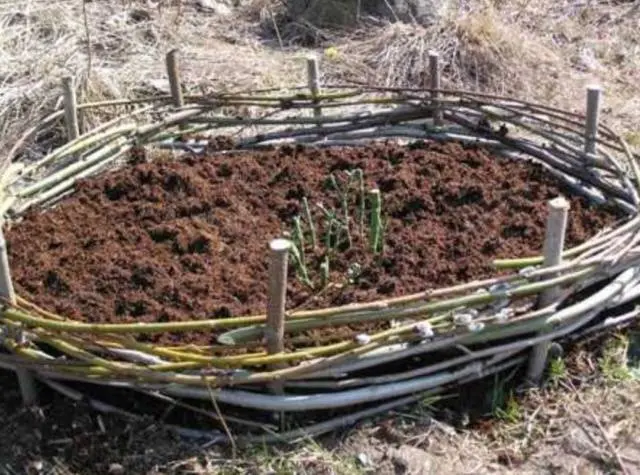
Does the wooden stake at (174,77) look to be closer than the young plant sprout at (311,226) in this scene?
No

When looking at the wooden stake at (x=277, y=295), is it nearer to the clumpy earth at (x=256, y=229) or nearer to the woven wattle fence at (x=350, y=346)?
the woven wattle fence at (x=350, y=346)

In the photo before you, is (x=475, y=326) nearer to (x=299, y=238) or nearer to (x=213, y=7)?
(x=299, y=238)

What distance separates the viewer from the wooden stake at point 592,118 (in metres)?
3.24

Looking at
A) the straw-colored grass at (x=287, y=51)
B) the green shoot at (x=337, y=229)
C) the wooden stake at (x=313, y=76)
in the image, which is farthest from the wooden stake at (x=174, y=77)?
the straw-colored grass at (x=287, y=51)

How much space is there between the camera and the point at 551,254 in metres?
2.55

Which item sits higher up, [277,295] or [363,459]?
[277,295]

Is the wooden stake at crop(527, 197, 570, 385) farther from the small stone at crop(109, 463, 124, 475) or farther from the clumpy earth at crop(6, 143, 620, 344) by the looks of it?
the small stone at crop(109, 463, 124, 475)

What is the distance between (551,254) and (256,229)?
955mm

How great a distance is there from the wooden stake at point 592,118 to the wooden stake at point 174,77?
52.7 inches

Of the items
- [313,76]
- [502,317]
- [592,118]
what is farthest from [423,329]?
[313,76]

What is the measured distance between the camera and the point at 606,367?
279cm

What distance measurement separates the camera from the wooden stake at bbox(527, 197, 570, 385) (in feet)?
8.04

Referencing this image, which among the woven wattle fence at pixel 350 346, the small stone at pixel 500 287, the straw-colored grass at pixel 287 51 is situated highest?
the straw-colored grass at pixel 287 51

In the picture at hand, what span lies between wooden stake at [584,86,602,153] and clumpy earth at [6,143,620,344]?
0.15 meters
